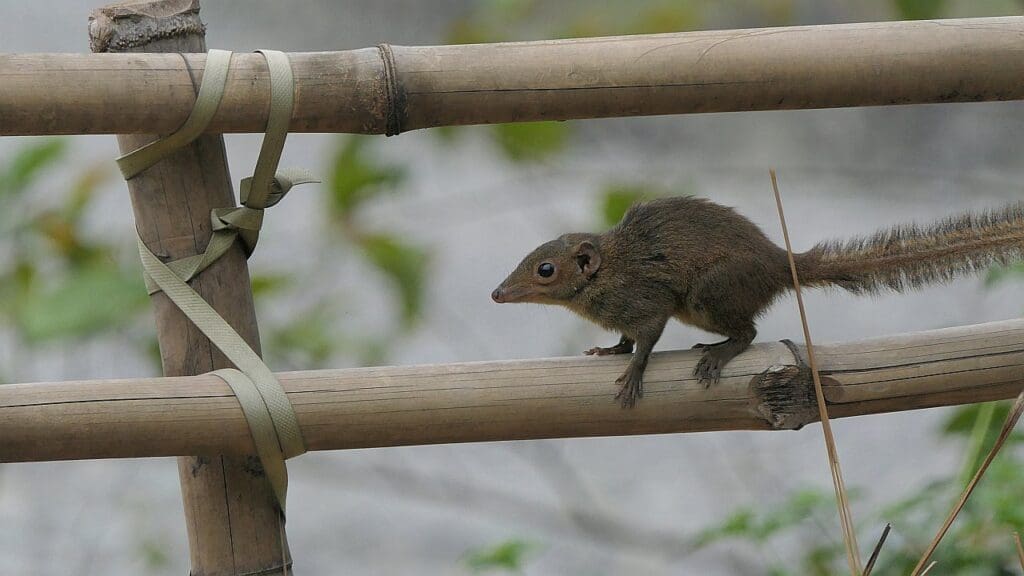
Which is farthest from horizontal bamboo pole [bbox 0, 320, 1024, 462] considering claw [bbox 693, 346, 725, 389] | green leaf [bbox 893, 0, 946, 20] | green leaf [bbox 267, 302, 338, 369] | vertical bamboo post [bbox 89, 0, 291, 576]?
green leaf [bbox 267, 302, 338, 369]

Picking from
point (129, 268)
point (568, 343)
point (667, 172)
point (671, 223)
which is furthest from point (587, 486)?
point (671, 223)

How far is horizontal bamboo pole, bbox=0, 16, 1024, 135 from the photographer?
139 cm

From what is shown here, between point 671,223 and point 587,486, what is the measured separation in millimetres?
2343

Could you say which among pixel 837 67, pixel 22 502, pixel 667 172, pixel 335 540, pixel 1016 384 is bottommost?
pixel 1016 384

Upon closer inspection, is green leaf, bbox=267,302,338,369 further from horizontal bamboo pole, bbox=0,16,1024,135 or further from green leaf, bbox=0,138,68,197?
horizontal bamboo pole, bbox=0,16,1024,135

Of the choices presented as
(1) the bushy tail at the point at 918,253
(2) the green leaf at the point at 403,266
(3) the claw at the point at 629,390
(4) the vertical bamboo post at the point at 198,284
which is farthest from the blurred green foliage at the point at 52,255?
(1) the bushy tail at the point at 918,253

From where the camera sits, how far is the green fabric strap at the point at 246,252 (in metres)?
1.37

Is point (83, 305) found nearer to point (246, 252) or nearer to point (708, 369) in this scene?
point (246, 252)

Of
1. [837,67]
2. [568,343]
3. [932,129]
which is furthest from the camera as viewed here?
[932,129]

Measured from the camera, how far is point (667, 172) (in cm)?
388

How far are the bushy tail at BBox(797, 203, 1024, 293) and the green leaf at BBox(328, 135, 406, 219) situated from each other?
1.28 meters

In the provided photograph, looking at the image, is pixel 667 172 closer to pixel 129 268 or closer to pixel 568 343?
pixel 568 343

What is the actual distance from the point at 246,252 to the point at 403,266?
4.33 feet

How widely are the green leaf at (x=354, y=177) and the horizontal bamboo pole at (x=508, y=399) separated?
132 cm
